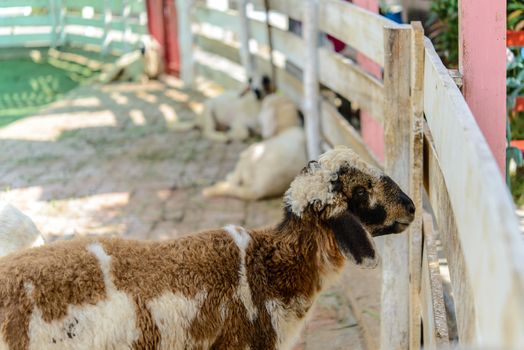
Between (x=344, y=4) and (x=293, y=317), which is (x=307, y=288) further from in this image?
(x=344, y=4)

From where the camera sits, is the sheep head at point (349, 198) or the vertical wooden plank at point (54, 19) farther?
the vertical wooden plank at point (54, 19)

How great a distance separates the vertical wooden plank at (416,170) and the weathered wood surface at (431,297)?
0.08 metres

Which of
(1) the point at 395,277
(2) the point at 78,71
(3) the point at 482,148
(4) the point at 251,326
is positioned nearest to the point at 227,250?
(4) the point at 251,326

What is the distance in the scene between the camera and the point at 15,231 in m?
4.38

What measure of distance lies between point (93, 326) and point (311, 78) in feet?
17.0

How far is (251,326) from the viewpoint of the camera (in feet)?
11.8

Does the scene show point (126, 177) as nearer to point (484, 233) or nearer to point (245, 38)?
point (245, 38)

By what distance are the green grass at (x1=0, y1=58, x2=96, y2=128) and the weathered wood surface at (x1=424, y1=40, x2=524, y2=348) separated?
393 inches

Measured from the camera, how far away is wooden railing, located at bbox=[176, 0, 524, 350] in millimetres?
1661

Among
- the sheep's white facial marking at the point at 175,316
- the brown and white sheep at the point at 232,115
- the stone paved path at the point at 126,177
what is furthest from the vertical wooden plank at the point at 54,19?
the sheep's white facial marking at the point at 175,316

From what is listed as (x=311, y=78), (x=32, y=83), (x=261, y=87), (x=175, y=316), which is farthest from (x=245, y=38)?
(x=175, y=316)

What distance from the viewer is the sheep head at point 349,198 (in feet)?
12.3

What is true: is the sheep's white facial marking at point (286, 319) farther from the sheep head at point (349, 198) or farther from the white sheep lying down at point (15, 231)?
the white sheep lying down at point (15, 231)

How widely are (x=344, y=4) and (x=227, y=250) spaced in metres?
3.48
